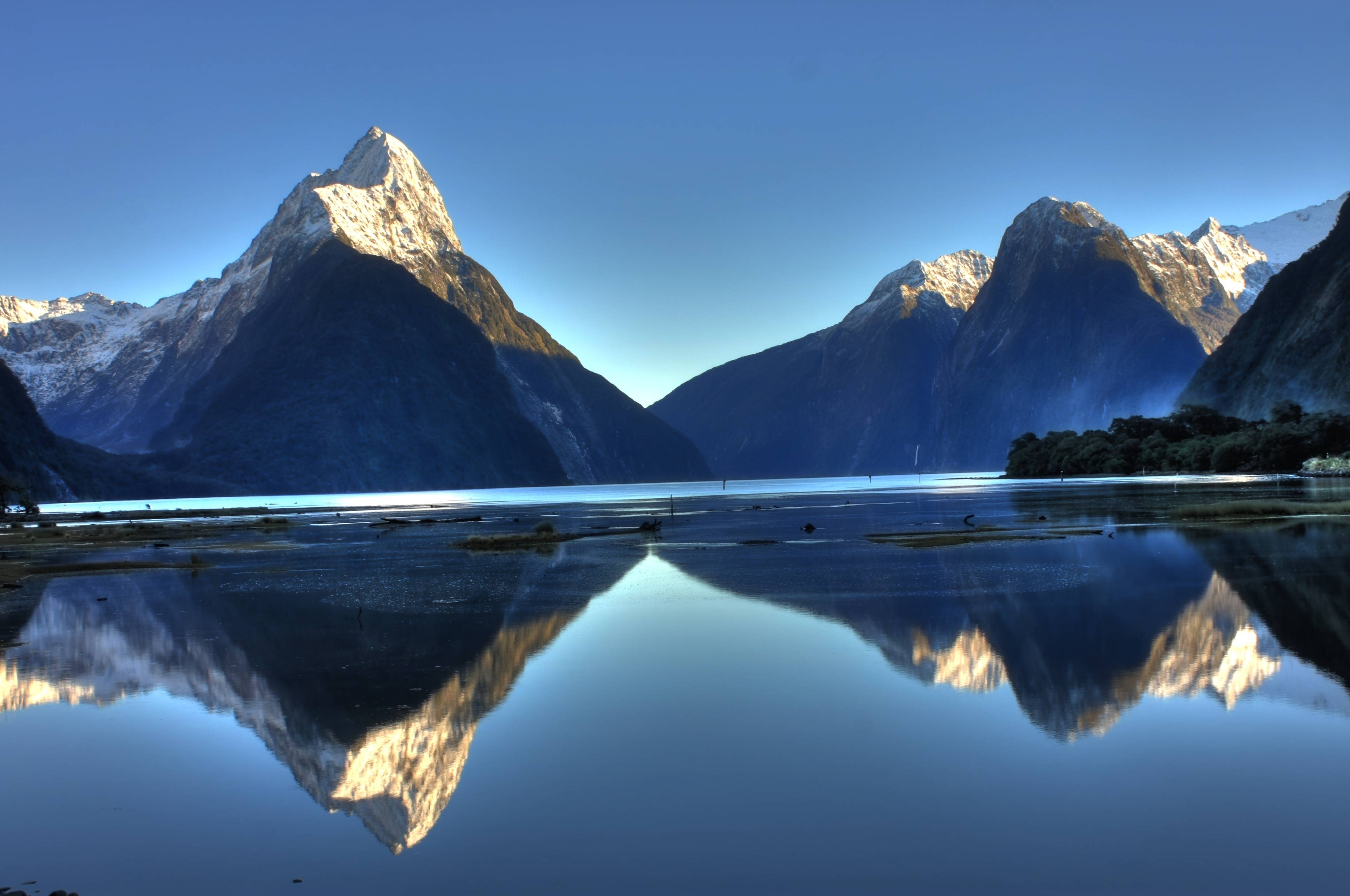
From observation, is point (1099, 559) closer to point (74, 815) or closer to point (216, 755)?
point (216, 755)

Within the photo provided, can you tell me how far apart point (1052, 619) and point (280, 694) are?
18.2 meters

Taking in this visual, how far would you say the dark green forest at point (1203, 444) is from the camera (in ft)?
439

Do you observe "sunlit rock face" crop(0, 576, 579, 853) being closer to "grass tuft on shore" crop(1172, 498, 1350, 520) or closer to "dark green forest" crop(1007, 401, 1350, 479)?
"grass tuft on shore" crop(1172, 498, 1350, 520)

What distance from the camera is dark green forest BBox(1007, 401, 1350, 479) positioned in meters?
134

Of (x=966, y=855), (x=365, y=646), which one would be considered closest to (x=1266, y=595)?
(x=966, y=855)

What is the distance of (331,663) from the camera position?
2316 centimetres

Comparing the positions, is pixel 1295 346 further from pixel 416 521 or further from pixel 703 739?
pixel 703 739

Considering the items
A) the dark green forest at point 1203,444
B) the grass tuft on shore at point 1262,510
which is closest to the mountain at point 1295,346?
the dark green forest at point 1203,444

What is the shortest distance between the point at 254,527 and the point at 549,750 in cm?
8091

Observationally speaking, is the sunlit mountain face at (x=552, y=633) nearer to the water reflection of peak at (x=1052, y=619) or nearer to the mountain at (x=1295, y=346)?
the water reflection of peak at (x=1052, y=619)

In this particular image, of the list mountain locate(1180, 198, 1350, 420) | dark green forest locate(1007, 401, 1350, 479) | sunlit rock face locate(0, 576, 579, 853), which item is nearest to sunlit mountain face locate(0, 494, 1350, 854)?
sunlit rock face locate(0, 576, 579, 853)

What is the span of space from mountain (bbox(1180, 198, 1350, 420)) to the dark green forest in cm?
548

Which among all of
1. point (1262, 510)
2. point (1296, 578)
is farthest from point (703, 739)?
point (1262, 510)

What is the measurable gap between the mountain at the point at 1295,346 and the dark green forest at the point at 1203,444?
5478mm
